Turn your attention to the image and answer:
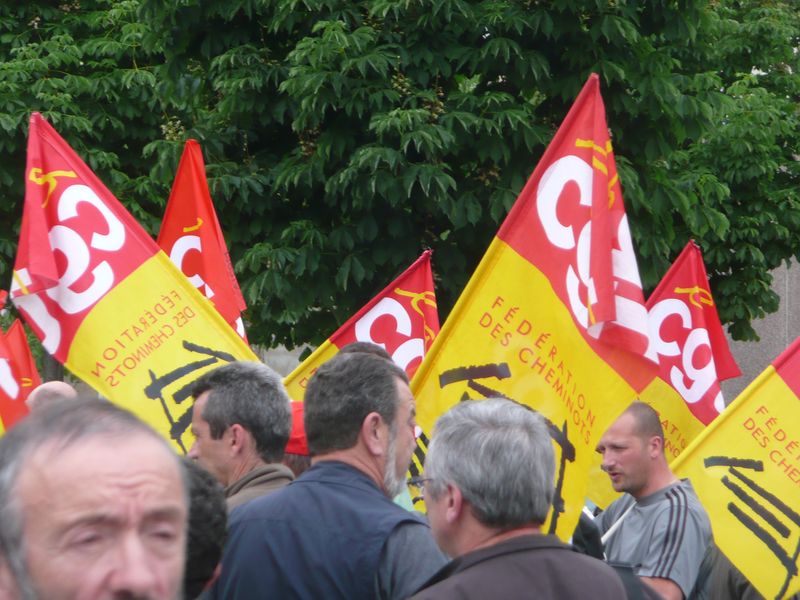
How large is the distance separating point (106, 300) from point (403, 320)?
2525mm

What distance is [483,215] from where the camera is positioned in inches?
346

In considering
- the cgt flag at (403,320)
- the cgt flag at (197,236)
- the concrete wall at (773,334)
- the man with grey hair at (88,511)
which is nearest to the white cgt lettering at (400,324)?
the cgt flag at (403,320)

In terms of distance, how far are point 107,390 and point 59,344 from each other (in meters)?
0.26

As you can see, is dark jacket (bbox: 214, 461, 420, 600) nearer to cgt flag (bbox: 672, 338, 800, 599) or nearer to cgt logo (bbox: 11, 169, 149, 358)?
cgt logo (bbox: 11, 169, 149, 358)

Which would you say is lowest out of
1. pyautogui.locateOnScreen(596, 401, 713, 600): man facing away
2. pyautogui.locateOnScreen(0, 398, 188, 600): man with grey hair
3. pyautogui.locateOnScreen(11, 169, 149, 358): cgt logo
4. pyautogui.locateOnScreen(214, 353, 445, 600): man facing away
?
pyautogui.locateOnScreen(596, 401, 713, 600): man facing away

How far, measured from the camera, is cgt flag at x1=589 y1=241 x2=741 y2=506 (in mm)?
7441

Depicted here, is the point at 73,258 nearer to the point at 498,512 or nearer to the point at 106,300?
the point at 106,300

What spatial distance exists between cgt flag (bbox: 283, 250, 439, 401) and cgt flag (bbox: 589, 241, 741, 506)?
49.8 inches

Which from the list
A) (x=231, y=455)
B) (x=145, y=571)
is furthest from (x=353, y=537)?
(x=145, y=571)

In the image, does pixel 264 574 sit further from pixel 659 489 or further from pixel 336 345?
pixel 336 345

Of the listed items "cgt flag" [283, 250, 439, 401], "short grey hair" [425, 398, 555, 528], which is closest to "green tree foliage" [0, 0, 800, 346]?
"cgt flag" [283, 250, 439, 401]

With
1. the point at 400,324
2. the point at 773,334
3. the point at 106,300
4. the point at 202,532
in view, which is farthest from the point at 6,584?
the point at 773,334

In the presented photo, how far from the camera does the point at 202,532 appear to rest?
8.24 ft

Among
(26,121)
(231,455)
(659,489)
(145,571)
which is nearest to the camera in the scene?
(145,571)
